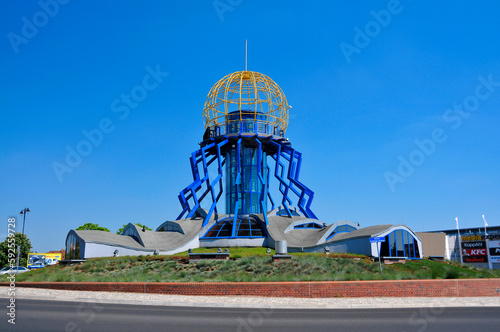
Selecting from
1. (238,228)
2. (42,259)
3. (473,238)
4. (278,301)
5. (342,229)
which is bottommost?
(278,301)

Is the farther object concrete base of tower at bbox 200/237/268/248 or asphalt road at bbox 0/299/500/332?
concrete base of tower at bbox 200/237/268/248

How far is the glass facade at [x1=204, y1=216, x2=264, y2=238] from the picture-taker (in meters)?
44.5

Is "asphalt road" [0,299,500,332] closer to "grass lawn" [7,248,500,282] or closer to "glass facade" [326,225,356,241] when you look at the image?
"grass lawn" [7,248,500,282]

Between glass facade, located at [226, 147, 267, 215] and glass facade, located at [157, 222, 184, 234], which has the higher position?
glass facade, located at [226, 147, 267, 215]

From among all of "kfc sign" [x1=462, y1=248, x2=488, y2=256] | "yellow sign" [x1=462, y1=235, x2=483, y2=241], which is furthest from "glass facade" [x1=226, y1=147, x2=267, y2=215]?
"kfc sign" [x1=462, y1=248, x2=488, y2=256]

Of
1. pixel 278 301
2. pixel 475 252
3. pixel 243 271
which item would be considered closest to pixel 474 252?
pixel 475 252

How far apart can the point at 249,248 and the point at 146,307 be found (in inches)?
990

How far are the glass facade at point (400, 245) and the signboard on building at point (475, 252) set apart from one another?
3525cm

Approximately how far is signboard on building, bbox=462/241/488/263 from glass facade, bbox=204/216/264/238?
38.7 meters

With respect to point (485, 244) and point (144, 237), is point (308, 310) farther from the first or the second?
point (485, 244)

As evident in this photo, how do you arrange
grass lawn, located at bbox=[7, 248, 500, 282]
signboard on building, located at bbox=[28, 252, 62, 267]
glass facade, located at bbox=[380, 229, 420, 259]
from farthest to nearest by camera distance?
signboard on building, located at bbox=[28, 252, 62, 267] → glass facade, located at bbox=[380, 229, 420, 259] → grass lawn, located at bbox=[7, 248, 500, 282]

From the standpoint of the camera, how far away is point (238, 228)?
1784 inches

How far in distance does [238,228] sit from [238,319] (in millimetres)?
31671

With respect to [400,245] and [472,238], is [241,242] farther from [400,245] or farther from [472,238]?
[472,238]
